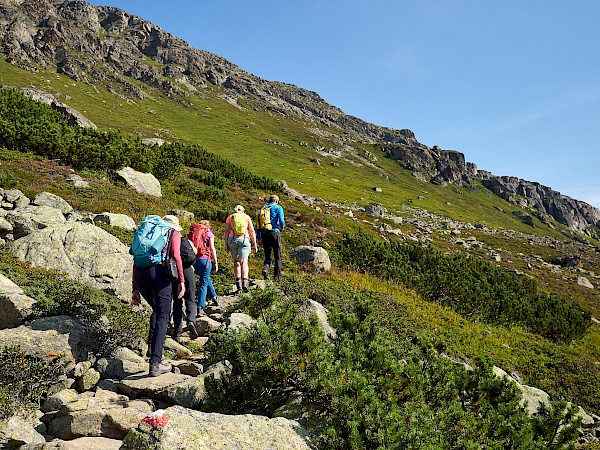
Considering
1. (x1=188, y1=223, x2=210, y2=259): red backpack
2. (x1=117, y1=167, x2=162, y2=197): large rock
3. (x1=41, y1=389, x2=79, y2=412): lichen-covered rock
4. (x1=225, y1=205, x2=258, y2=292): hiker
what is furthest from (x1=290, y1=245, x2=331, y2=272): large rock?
(x1=41, y1=389, x2=79, y2=412): lichen-covered rock

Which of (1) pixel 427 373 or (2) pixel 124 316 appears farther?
(2) pixel 124 316

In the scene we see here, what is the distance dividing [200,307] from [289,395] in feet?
16.3

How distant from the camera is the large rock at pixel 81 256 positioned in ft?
26.6

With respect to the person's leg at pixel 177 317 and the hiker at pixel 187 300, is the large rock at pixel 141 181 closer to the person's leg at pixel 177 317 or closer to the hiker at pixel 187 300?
the hiker at pixel 187 300

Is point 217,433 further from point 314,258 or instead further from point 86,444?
point 314,258

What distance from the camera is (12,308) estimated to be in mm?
5938

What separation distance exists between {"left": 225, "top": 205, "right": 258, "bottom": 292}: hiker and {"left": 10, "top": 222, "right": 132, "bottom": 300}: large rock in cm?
281

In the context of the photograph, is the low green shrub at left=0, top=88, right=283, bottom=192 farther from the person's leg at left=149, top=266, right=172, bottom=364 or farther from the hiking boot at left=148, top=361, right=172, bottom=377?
the hiking boot at left=148, top=361, right=172, bottom=377

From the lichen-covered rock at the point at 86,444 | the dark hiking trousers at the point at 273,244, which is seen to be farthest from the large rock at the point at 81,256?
the lichen-covered rock at the point at 86,444

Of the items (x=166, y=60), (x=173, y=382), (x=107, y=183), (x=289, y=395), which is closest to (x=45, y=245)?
(x=173, y=382)

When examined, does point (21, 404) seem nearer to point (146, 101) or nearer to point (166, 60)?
point (146, 101)

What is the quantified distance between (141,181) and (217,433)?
2113cm

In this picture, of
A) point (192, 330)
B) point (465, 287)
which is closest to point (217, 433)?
point (192, 330)

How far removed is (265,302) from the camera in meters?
6.02
